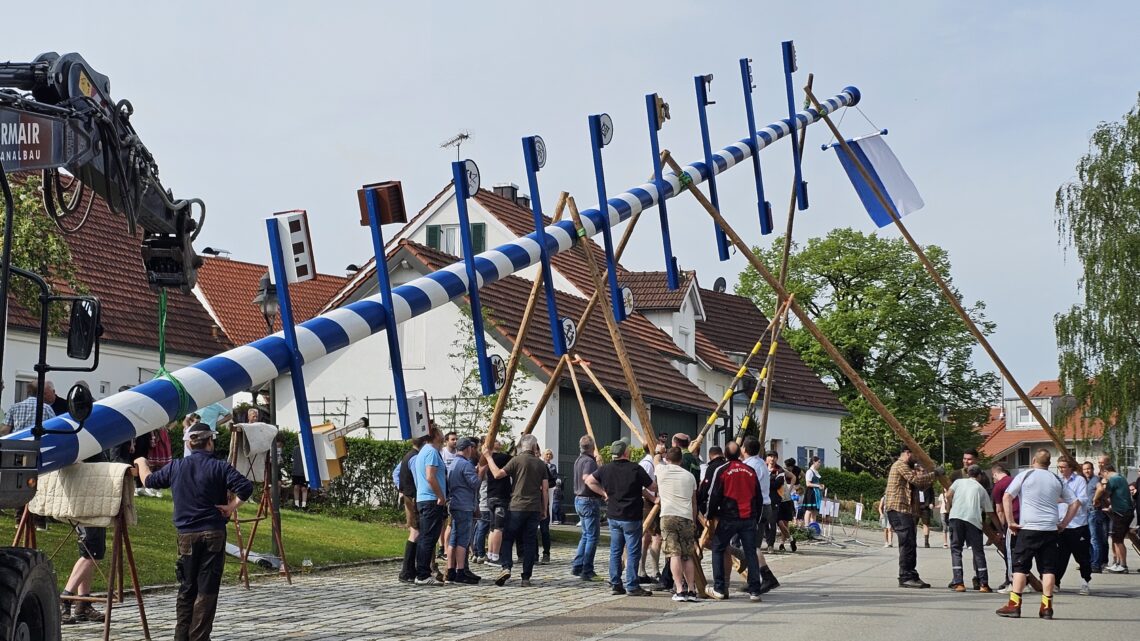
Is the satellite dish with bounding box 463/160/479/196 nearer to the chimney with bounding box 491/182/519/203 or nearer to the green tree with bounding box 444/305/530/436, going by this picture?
the green tree with bounding box 444/305/530/436

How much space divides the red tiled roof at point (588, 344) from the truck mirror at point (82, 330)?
19.6 meters

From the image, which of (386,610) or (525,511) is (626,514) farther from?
(386,610)

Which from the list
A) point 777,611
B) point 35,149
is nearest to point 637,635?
point 777,611

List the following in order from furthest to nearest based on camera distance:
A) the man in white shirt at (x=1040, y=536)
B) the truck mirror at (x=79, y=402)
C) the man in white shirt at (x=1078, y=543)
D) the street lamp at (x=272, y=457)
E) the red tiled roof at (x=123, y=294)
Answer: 1. the red tiled roof at (x=123, y=294)
2. the man in white shirt at (x=1078, y=543)
3. the street lamp at (x=272, y=457)
4. the man in white shirt at (x=1040, y=536)
5. the truck mirror at (x=79, y=402)

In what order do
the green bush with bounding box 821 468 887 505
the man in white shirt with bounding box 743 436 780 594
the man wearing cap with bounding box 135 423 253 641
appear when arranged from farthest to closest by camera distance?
the green bush with bounding box 821 468 887 505
the man in white shirt with bounding box 743 436 780 594
the man wearing cap with bounding box 135 423 253 641

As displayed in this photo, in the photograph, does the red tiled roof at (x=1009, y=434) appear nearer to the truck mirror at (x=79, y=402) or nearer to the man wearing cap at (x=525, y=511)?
the man wearing cap at (x=525, y=511)

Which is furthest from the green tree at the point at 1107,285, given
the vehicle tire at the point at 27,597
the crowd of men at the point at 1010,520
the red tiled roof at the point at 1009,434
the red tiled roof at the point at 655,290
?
the vehicle tire at the point at 27,597

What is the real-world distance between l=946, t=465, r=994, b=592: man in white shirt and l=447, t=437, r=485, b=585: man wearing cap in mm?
6171

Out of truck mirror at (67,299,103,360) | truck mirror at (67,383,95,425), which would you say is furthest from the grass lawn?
truck mirror at (67,299,103,360)

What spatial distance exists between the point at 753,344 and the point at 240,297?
71.4 ft

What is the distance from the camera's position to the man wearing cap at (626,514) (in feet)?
52.0

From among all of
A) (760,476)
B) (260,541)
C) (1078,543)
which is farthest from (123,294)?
(1078,543)

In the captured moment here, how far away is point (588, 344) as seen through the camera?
112 feet

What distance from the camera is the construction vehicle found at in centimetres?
703
